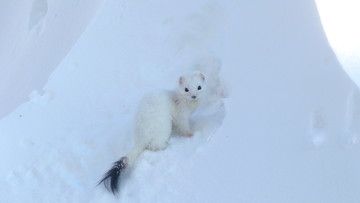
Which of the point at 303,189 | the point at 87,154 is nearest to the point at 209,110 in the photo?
the point at 87,154

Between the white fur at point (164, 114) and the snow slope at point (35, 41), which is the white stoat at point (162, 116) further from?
the snow slope at point (35, 41)

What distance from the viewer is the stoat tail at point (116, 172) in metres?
2.87

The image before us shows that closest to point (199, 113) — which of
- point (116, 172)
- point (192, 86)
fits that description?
point (192, 86)

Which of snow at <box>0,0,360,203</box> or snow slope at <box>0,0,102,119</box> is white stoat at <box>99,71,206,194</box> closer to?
snow at <box>0,0,360,203</box>

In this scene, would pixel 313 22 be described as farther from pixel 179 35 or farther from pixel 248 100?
pixel 179 35

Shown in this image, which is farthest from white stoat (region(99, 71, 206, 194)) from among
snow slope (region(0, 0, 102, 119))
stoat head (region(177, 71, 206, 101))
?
snow slope (region(0, 0, 102, 119))

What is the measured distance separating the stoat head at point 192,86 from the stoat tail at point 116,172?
0.49 metres

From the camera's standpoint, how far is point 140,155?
3053 millimetres

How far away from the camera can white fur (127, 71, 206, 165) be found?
308cm

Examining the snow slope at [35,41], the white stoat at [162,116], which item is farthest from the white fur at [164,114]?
the snow slope at [35,41]

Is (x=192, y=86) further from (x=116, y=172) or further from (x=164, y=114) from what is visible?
(x=116, y=172)

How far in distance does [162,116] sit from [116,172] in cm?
45

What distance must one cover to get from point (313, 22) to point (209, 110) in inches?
34.2

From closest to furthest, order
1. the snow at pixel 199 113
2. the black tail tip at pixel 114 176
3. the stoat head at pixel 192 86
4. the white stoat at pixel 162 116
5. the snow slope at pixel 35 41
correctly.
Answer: the snow at pixel 199 113 → the black tail tip at pixel 114 176 → the white stoat at pixel 162 116 → the stoat head at pixel 192 86 → the snow slope at pixel 35 41
